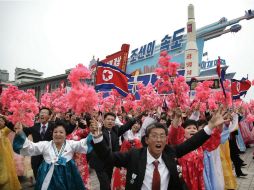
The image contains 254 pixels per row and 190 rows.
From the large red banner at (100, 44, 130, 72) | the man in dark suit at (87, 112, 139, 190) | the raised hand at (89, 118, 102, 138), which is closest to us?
the raised hand at (89, 118, 102, 138)

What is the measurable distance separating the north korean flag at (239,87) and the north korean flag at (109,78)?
16.5 ft

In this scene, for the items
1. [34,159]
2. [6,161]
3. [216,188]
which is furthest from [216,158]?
[6,161]

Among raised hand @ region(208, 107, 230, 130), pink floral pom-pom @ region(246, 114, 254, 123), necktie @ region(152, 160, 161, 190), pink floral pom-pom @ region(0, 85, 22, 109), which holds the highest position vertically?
pink floral pom-pom @ region(0, 85, 22, 109)

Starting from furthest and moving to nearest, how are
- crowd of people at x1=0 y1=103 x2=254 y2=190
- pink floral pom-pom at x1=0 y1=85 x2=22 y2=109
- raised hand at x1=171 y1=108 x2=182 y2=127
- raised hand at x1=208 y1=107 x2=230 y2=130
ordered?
pink floral pom-pom at x1=0 y1=85 x2=22 y2=109
raised hand at x1=171 y1=108 x2=182 y2=127
raised hand at x1=208 y1=107 x2=230 y2=130
crowd of people at x1=0 y1=103 x2=254 y2=190

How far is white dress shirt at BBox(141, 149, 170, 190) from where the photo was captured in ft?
9.32

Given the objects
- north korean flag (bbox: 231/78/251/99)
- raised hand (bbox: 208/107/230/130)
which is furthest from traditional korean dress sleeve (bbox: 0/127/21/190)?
north korean flag (bbox: 231/78/251/99)

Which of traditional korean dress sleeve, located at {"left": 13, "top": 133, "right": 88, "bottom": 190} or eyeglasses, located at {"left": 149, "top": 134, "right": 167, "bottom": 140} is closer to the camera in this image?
eyeglasses, located at {"left": 149, "top": 134, "right": 167, "bottom": 140}

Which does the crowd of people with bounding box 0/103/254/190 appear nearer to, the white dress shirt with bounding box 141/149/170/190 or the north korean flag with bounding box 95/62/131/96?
the white dress shirt with bounding box 141/149/170/190

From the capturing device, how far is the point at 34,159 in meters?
5.66

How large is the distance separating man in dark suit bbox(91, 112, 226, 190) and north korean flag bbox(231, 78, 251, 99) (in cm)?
878

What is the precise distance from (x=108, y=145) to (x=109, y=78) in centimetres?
215

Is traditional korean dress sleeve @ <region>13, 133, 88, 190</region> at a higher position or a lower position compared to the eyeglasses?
lower

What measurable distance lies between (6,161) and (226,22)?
35468mm

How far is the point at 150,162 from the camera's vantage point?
2.91m
